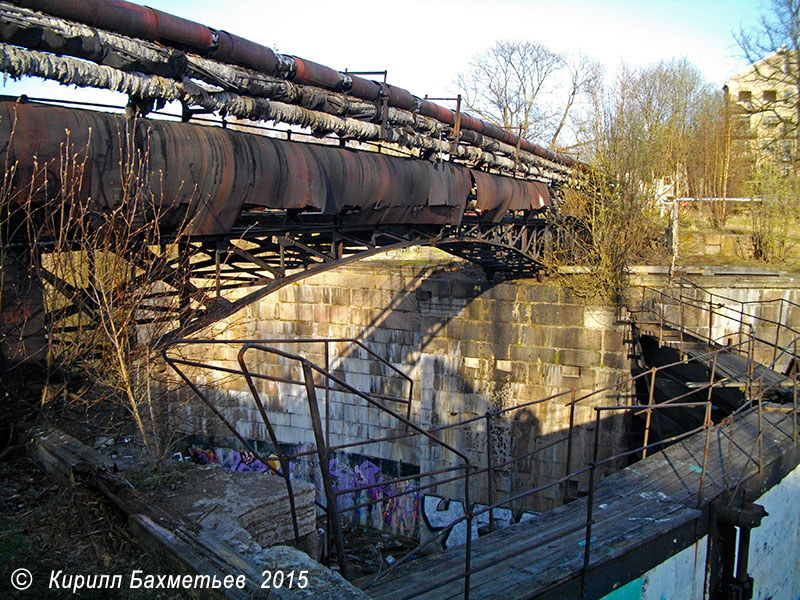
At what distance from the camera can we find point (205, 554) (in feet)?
12.7

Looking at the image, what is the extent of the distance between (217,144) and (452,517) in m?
11.3

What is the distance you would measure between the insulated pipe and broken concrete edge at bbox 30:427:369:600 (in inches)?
146

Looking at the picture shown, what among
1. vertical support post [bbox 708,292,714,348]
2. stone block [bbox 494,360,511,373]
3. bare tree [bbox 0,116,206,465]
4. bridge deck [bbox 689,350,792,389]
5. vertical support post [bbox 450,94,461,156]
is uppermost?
vertical support post [bbox 450,94,461,156]

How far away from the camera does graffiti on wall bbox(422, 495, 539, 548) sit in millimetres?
13977

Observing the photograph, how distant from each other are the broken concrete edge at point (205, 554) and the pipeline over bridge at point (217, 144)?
79.8 inches

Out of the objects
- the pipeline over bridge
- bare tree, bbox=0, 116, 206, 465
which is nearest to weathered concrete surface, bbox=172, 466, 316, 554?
bare tree, bbox=0, 116, 206, 465

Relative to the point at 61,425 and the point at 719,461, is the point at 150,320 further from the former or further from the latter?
the point at 719,461

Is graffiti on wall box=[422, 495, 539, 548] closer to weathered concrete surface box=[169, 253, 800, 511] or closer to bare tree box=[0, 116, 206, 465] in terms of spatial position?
weathered concrete surface box=[169, 253, 800, 511]

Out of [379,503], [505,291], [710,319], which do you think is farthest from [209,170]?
[379,503]

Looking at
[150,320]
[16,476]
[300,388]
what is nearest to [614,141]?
[300,388]

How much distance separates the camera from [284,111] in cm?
711

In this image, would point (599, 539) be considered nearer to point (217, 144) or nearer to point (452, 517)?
point (217, 144)

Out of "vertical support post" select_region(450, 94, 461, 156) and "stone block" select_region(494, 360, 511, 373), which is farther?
"stone block" select_region(494, 360, 511, 373)

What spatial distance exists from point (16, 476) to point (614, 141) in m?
14.3
